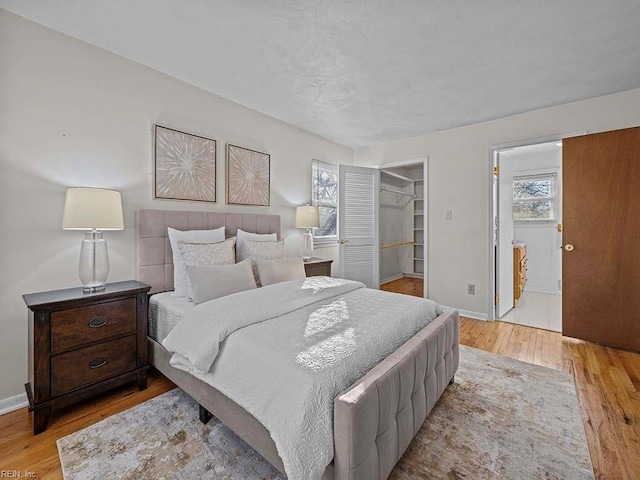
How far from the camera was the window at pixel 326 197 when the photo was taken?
168 inches

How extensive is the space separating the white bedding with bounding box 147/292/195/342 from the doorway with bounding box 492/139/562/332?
11.7ft

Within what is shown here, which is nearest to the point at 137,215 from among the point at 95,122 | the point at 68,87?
the point at 95,122

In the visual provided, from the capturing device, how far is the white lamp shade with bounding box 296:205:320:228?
3.72 metres

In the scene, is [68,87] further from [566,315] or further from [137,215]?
[566,315]

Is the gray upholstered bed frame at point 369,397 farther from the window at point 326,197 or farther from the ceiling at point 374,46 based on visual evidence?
the window at point 326,197

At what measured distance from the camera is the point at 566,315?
3090mm

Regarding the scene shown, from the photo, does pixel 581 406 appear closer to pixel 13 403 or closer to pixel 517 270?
pixel 517 270

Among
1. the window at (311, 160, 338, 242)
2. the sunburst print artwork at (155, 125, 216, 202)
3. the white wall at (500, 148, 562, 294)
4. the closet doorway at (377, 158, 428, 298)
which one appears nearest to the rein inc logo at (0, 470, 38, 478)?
the sunburst print artwork at (155, 125, 216, 202)

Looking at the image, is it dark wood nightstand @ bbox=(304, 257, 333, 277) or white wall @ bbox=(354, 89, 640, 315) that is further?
dark wood nightstand @ bbox=(304, 257, 333, 277)

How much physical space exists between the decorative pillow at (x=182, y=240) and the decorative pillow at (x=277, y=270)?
0.51 metres

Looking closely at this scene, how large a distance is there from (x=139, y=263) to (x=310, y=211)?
1.98 meters

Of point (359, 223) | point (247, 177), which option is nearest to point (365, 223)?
point (359, 223)

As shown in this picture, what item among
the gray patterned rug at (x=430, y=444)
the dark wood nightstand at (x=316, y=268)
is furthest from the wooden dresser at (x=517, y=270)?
the dark wood nightstand at (x=316, y=268)

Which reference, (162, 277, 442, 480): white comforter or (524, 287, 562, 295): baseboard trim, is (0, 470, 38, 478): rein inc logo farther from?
(524, 287, 562, 295): baseboard trim
